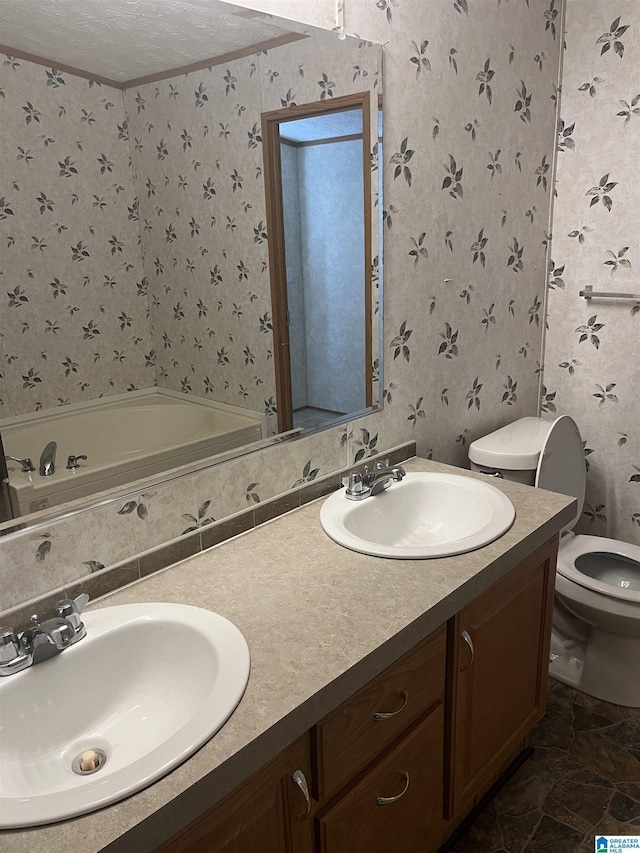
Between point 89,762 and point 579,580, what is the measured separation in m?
1.58

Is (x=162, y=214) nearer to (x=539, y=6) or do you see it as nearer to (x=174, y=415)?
→ (x=174, y=415)

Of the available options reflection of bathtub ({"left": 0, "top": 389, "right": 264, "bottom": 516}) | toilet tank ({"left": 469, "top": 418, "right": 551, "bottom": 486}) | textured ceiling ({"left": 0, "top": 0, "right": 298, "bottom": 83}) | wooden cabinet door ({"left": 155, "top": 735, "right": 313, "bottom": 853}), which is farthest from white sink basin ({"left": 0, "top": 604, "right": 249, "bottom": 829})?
toilet tank ({"left": 469, "top": 418, "right": 551, "bottom": 486})

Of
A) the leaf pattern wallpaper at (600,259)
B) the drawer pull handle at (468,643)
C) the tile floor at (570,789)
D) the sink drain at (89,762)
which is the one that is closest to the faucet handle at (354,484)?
the drawer pull handle at (468,643)

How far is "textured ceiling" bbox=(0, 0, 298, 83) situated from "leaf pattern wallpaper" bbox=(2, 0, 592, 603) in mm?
56

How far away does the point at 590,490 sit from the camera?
2578 mm

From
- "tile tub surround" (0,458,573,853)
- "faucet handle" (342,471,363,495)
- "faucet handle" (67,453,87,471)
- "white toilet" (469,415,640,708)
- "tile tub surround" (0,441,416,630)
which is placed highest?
"faucet handle" (67,453,87,471)

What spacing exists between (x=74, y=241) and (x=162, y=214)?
0.62 ft

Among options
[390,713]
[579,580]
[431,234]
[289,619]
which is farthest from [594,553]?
[289,619]

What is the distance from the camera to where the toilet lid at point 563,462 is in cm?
210

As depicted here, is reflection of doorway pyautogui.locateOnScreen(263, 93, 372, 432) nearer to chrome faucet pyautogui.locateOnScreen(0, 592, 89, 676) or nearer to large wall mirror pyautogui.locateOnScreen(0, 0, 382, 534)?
large wall mirror pyautogui.locateOnScreen(0, 0, 382, 534)

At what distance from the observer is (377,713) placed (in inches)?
45.9

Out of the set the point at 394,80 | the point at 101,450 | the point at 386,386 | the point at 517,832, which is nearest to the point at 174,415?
the point at 101,450

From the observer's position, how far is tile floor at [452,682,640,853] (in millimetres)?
1657

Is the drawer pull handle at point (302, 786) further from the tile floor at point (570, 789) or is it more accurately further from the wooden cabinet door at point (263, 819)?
the tile floor at point (570, 789)
